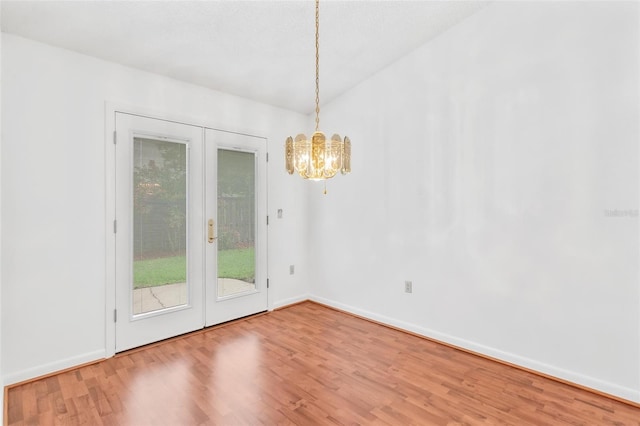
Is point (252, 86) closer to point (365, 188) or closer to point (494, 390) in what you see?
point (365, 188)

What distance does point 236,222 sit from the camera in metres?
3.79

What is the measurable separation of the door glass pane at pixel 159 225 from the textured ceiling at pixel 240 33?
0.83 metres

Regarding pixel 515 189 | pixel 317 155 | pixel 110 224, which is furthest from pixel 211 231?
pixel 515 189

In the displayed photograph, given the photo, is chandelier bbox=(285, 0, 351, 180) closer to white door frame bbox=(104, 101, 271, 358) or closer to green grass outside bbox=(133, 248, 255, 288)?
white door frame bbox=(104, 101, 271, 358)

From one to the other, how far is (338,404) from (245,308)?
1.97 metres

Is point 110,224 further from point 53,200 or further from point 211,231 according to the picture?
point 211,231

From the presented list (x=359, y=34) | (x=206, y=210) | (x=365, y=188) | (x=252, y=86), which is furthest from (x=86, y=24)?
(x=365, y=188)

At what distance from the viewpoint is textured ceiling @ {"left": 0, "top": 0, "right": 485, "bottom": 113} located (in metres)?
2.39

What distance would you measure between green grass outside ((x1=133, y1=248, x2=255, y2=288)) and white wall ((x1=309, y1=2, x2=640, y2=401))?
Answer: 4.59 feet

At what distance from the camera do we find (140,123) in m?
3.04

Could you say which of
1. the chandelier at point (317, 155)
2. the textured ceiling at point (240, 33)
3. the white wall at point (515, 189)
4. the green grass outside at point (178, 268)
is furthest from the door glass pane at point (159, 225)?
the white wall at point (515, 189)

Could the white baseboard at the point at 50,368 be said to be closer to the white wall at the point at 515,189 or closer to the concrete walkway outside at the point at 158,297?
the concrete walkway outside at the point at 158,297

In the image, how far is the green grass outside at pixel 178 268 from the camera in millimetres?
3100

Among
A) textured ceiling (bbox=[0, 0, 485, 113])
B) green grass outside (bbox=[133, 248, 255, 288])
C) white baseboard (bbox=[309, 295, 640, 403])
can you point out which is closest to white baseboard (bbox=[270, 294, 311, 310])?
green grass outside (bbox=[133, 248, 255, 288])
